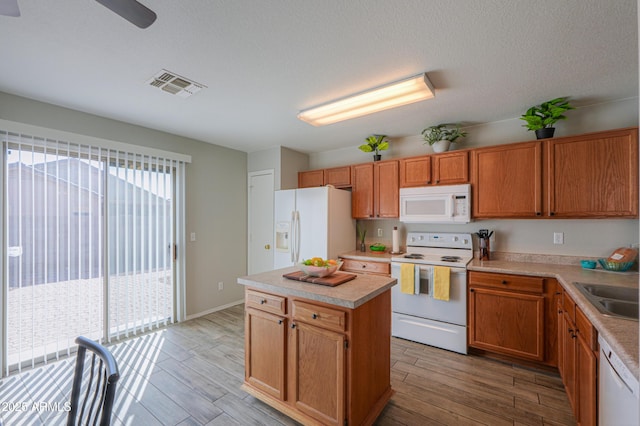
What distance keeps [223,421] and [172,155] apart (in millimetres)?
3075

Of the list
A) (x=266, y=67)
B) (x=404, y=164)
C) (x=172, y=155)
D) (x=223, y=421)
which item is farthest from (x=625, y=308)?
(x=172, y=155)

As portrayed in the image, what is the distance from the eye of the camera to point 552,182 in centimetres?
269

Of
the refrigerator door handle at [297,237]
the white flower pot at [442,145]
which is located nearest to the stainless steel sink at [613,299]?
the white flower pot at [442,145]

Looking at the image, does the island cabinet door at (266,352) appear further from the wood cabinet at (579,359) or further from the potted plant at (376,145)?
the potted plant at (376,145)

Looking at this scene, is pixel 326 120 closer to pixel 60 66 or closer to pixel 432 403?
pixel 60 66

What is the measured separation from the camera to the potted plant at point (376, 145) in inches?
148

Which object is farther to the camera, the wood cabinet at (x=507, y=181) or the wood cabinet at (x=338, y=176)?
the wood cabinet at (x=338, y=176)

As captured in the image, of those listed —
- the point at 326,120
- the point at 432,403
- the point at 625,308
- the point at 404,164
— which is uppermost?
the point at 326,120

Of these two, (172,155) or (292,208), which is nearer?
(172,155)

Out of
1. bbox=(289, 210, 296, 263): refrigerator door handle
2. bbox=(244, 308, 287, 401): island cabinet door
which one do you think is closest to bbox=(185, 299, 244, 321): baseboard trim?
bbox=(289, 210, 296, 263): refrigerator door handle

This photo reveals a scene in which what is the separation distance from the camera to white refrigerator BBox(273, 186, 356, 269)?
3.64 m

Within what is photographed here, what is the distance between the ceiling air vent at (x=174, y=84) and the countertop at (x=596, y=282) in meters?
3.03

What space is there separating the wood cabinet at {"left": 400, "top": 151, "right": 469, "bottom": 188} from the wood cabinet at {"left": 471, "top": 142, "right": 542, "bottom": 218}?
0.11m

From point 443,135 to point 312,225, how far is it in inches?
78.5
